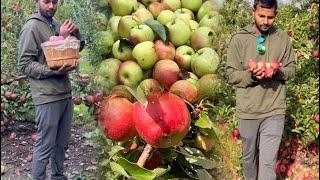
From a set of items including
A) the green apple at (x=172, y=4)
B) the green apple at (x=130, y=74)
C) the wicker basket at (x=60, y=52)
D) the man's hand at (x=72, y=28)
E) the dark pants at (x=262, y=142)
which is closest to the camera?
the wicker basket at (x=60, y=52)

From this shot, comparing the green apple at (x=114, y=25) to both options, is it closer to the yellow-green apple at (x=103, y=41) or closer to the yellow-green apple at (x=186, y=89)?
the yellow-green apple at (x=103, y=41)

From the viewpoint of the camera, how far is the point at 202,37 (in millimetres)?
2324

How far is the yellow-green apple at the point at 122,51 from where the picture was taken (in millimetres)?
2172

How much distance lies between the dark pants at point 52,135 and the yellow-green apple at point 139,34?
0.36 meters

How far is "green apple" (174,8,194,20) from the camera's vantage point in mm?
2365

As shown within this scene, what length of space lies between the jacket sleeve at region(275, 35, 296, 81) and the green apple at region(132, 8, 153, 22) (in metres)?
0.59

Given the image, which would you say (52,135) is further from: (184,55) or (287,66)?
(287,66)

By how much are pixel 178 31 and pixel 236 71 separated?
0.30 meters

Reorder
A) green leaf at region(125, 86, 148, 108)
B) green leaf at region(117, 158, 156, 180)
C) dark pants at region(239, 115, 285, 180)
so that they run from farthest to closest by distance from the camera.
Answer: dark pants at region(239, 115, 285, 180) < green leaf at region(117, 158, 156, 180) < green leaf at region(125, 86, 148, 108)

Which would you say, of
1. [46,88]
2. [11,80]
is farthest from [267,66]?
[11,80]

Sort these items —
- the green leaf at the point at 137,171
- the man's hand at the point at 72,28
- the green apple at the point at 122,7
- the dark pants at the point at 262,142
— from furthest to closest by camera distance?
1. the green apple at the point at 122,7
2. the dark pants at the point at 262,142
3. the man's hand at the point at 72,28
4. the green leaf at the point at 137,171

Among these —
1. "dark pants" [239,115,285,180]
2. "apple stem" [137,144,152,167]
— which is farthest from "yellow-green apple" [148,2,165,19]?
"apple stem" [137,144,152,167]

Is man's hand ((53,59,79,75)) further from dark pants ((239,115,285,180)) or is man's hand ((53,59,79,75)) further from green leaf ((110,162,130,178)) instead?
dark pants ((239,115,285,180))

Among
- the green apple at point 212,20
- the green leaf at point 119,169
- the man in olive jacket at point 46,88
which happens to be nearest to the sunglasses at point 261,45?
the green apple at point 212,20
